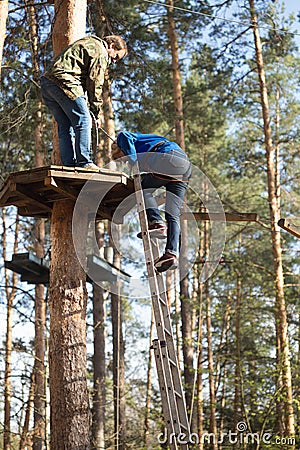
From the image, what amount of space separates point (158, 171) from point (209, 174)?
974 cm

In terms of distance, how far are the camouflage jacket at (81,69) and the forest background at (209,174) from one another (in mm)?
3362

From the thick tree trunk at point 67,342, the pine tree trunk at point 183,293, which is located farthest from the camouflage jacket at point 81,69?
the pine tree trunk at point 183,293

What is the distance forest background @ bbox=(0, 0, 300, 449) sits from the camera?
8.50m

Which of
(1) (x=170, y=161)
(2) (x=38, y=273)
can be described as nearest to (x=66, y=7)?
(1) (x=170, y=161)

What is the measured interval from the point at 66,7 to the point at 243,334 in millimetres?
10134

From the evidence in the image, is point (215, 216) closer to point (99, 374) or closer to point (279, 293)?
point (279, 293)

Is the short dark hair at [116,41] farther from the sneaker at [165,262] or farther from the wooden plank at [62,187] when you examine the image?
the sneaker at [165,262]

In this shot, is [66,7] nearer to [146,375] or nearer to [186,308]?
[186,308]

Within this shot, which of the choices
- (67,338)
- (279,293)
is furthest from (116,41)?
(279,293)

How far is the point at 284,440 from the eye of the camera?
676 centimetres

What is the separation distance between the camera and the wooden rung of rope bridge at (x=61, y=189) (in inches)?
156

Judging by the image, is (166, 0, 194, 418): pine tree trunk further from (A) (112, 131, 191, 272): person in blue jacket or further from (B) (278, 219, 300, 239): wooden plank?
(A) (112, 131, 191, 272): person in blue jacket

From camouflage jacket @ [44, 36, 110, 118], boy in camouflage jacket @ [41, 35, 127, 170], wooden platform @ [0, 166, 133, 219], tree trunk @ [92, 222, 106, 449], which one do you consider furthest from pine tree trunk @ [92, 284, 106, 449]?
camouflage jacket @ [44, 36, 110, 118]

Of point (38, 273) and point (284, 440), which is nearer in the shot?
point (284, 440)
